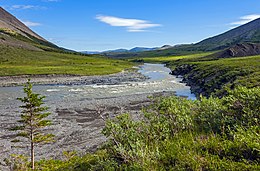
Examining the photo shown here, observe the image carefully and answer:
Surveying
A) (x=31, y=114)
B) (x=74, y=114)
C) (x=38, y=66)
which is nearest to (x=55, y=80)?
(x=38, y=66)

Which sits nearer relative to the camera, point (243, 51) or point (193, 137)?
point (193, 137)

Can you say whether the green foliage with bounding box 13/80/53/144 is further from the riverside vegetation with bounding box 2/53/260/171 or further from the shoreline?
the shoreline

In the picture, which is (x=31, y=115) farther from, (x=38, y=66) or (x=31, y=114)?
(x=38, y=66)

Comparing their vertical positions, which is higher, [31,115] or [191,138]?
[191,138]

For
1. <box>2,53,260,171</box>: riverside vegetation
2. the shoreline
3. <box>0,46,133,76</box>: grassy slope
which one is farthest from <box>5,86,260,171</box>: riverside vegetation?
<box>0,46,133,76</box>: grassy slope

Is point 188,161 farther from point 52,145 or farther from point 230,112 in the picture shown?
point 52,145

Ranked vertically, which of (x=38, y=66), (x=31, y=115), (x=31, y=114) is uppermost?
(x=31, y=114)

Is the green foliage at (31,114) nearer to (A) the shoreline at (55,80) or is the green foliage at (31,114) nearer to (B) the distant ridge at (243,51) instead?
(A) the shoreline at (55,80)

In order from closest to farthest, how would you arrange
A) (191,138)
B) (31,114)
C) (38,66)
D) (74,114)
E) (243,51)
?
1. (191,138)
2. (31,114)
3. (74,114)
4. (38,66)
5. (243,51)

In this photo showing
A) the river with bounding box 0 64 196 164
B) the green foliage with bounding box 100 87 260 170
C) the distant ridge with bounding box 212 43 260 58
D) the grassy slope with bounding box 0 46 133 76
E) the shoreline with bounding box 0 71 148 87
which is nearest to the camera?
the green foliage with bounding box 100 87 260 170

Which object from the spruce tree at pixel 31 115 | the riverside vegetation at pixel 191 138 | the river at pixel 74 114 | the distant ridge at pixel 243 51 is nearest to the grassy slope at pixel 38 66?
the river at pixel 74 114

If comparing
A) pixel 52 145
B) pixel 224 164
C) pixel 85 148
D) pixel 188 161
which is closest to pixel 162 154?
pixel 188 161

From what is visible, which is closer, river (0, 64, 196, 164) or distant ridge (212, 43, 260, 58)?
river (0, 64, 196, 164)

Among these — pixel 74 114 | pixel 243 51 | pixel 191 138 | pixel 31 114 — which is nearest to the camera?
pixel 191 138
